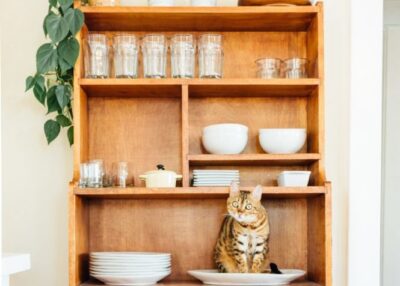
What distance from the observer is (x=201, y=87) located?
6.48 ft

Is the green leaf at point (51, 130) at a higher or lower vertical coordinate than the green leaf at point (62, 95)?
lower

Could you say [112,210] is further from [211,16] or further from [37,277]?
[211,16]

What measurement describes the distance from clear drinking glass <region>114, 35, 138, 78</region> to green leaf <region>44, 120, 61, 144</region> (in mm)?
346

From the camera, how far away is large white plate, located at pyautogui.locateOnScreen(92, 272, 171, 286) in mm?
1872

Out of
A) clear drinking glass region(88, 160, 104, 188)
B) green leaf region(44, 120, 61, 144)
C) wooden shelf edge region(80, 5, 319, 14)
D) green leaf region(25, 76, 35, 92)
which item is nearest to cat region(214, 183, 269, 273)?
clear drinking glass region(88, 160, 104, 188)

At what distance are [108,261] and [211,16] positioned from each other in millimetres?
982

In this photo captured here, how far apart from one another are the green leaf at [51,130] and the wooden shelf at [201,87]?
190mm

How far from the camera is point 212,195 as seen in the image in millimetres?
1979

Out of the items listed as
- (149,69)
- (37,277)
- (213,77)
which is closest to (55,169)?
(37,277)

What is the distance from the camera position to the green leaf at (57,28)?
1.88 meters

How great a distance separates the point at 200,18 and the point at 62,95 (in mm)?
611

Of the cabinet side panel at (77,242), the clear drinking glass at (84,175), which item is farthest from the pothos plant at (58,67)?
the cabinet side panel at (77,242)

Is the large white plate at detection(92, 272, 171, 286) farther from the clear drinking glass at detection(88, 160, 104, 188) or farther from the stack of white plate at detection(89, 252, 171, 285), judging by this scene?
the clear drinking glass at detection(88, 160, 104, 188)

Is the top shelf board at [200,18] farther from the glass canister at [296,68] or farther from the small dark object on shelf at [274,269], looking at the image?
the small dark object on shelf at [274,269]
